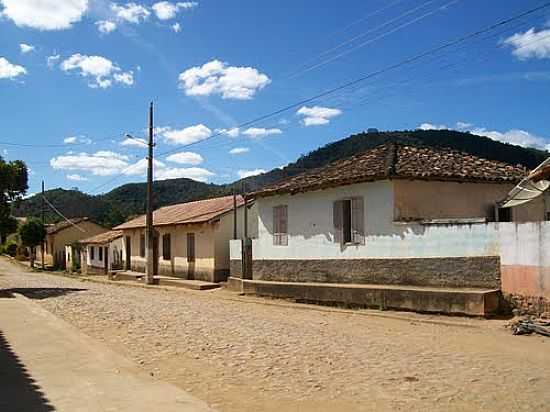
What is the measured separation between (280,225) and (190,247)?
33.0ft

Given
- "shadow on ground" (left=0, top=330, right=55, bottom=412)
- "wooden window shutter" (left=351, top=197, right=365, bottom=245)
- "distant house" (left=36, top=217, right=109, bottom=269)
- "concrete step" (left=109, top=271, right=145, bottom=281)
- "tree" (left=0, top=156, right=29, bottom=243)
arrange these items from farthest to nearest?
"distant house" (left=36, top=217, right=109, bottom=269) < "concrete step" (left=109, top=271, right=145, bottom=281) < "tree" (left=0, top=156, right=29, bottom=243) < "wooden window shutter" (left=351, top=197, right=365, bottom=245) < "shadow on ground" (left=0, top=330, right=55, bottom=412)

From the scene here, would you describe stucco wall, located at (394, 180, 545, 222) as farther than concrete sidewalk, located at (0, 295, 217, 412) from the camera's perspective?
Yes

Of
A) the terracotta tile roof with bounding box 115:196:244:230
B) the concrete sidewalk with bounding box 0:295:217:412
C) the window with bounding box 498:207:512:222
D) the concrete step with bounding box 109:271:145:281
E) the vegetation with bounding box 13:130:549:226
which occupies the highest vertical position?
the vegetation with bounding box 13:130:549:226

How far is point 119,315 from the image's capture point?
15.7 meters

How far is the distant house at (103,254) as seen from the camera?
139ft

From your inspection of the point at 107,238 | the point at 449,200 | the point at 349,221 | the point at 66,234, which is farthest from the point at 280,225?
the point at 66,234

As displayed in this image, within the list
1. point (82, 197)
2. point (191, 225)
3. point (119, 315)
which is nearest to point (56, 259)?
point (82, 197)

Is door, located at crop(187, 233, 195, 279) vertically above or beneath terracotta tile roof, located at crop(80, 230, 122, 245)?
beneath

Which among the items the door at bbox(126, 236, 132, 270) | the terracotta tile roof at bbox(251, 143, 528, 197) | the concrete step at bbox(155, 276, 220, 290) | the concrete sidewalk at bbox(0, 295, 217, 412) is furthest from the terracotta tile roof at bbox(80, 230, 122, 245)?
the concrete sidewalk at bbox(0, 295, 217, 412)

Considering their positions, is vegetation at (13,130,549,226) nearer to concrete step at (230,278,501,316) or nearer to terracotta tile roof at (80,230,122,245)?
concrete step at (230,278,501,316)

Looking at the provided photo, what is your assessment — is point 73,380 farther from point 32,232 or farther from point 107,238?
point 32,232

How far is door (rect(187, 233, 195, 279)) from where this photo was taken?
2991cm

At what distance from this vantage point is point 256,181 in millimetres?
33562

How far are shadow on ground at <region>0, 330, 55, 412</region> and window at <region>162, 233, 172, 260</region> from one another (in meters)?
24.0
